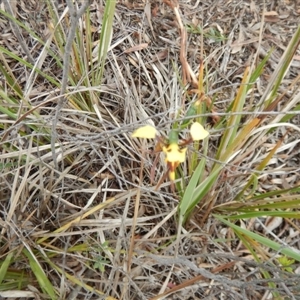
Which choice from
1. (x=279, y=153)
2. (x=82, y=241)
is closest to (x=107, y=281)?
(x=82, y=241)

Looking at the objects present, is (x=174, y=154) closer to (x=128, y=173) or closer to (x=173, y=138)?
(x=173, y=138)

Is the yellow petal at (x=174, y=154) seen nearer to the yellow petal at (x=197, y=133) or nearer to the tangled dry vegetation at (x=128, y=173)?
the yellow petal at (x=197, y=133)

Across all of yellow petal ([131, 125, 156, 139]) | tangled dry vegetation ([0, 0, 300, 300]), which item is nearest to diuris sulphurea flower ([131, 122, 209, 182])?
yellow petal ([131, 125, 156, 139])

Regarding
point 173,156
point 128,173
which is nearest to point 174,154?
point 173,156

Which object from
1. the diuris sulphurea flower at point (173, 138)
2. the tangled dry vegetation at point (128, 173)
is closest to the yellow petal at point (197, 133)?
the diuris sulphurea flower at point (173, 138)

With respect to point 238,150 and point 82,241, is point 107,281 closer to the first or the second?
point 82,241

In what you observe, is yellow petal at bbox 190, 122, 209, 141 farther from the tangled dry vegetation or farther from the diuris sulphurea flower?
the tangled dry vegetation

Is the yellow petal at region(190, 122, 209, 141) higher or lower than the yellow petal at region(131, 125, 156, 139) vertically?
lower

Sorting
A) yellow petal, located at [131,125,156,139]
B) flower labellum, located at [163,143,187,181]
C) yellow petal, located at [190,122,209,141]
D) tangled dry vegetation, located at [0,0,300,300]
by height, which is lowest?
tangled dry vegetation, located at [0,0,300,300]

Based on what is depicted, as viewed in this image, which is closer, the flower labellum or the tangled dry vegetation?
the flower labellum
